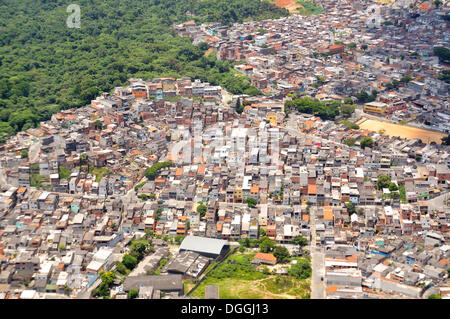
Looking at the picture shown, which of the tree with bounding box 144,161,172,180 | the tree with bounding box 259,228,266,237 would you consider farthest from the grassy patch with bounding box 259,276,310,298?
the tree with bounding box 144,161,172,180

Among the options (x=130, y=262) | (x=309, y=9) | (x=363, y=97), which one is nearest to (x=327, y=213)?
(x=130, y=262)

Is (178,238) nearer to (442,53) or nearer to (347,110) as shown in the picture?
(347,110)

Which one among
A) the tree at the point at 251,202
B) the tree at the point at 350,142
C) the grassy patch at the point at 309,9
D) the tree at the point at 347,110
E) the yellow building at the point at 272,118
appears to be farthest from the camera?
the grassy patch at the point at 309,9

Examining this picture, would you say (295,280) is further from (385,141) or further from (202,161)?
(385,141)

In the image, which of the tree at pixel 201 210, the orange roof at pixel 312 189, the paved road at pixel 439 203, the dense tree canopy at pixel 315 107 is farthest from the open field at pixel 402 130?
the tree at pixel 201 210

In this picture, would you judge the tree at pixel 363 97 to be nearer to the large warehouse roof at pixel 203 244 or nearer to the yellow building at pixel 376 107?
the yellow building at pixel 376 107
